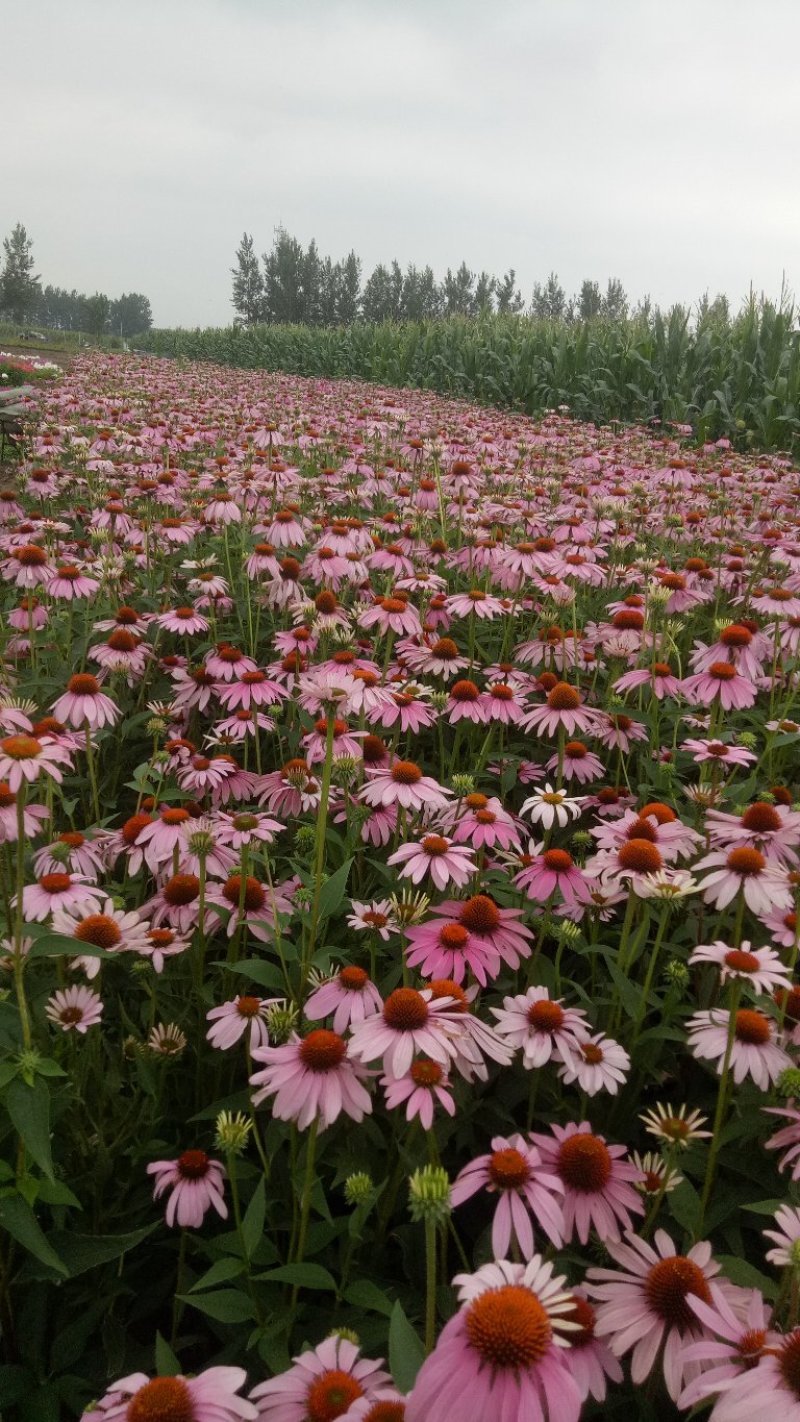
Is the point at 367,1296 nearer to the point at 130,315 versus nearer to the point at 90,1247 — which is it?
the point at 90,1247

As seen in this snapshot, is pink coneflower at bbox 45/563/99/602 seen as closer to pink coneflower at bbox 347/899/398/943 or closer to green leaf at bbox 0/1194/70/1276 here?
pink coneflower at bbox 347/899/398/943

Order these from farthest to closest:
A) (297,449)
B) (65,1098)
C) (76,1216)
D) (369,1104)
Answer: (297,449) → (76,1216) → (65,1098) → (369,1104)

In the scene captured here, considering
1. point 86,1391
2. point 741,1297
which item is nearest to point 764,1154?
point 741,1297

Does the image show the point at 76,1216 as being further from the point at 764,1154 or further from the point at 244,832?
the point at 764,1154

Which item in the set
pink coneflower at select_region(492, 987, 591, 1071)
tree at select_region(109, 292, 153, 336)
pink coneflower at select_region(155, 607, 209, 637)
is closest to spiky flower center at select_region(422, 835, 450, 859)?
pink coneflower at select_region(492, 987, 591, 1071)

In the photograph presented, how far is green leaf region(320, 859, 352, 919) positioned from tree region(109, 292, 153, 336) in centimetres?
14075

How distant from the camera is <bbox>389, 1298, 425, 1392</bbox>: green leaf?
88 centimetres

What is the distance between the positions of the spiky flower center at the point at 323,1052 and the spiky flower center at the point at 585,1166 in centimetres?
35

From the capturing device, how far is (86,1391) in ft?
4.31

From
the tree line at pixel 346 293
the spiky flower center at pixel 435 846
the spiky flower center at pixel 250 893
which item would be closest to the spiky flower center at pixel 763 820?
the spiky flower center at pixel 435 846

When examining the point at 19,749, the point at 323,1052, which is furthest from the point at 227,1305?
the point at 19,749

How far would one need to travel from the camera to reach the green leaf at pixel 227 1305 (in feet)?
4.01

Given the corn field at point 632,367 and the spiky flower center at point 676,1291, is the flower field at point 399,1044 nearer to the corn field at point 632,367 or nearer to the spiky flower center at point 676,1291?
the spiky flower center at point 676,1291

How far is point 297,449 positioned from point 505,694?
19.1 feet
